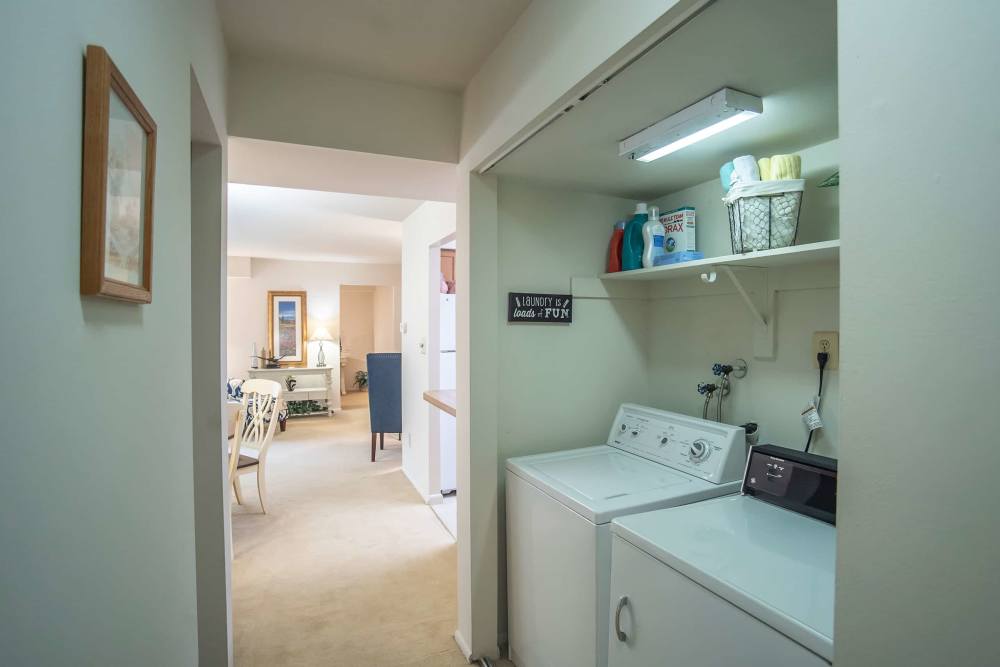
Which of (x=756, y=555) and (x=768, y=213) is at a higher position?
(x=768, y=213)

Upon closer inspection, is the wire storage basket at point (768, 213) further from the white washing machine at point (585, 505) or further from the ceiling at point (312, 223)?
the ceiling at point (312, 223)

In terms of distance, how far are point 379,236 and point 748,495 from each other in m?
A: 4.84

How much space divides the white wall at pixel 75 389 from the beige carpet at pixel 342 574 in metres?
1.37

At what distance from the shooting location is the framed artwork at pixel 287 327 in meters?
7.58

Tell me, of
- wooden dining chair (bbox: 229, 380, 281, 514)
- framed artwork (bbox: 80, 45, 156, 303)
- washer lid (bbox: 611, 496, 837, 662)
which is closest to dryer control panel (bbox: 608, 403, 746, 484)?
washer lid (bbox: 611, 496, 837, 662)

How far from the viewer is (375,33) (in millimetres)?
1606

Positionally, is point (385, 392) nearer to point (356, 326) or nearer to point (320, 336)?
point (320, 336)

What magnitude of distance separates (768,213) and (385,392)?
4.13 m

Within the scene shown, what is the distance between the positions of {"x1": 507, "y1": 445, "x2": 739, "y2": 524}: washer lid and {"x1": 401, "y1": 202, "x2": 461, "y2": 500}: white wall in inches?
79.2

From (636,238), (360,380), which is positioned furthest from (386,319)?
(636,238)

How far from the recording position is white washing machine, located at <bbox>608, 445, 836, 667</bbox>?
96 centimetres

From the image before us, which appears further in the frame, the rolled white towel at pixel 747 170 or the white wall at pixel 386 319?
the white wall at pixel 386 319

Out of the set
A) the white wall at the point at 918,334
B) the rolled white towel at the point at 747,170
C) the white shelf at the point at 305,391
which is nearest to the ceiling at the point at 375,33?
the rolled white towel at the point at 747,170

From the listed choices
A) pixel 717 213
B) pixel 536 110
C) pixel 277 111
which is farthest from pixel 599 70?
pixel 277 111
